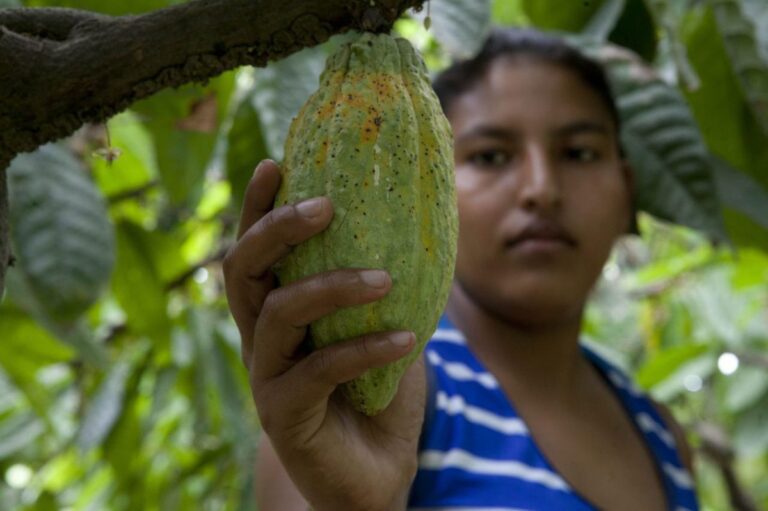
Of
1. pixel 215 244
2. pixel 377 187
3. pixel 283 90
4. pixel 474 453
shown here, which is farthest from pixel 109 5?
pixel 215 244

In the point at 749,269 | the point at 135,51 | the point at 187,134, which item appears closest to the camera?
the point at 135,51

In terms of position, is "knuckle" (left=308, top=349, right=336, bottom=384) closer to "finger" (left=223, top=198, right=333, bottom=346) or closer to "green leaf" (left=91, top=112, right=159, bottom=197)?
"finger" (left=223, top=198, right=333, bottom=346)

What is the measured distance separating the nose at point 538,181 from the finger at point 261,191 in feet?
2.93

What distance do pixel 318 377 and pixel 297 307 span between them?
0.06 metres

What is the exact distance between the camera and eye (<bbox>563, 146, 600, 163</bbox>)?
174 cm

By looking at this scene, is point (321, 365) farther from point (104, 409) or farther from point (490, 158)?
point (104, 409)

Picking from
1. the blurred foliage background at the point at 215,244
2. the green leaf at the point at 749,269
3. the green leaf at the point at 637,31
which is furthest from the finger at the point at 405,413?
the green leaf at the point at 749,269

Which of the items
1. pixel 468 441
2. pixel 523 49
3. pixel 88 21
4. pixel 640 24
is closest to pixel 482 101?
pixel 523 49

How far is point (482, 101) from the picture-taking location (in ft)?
5.76

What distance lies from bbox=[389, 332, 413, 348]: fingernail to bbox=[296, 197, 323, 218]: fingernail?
104 mm

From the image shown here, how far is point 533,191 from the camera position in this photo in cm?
161

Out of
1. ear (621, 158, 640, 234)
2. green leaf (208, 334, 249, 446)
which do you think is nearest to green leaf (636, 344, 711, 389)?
ear (621, 158, 640, 234)

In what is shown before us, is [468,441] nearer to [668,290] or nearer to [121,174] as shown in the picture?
[121,174]

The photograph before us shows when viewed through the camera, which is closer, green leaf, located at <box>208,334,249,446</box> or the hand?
the hand
